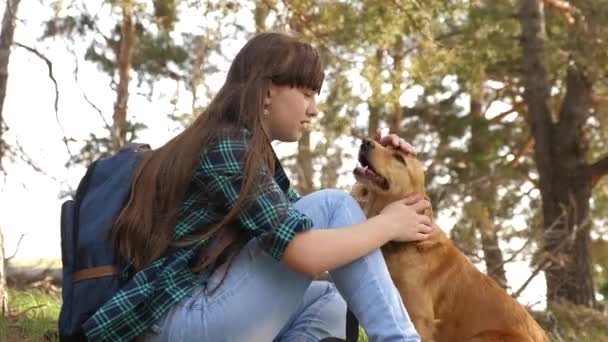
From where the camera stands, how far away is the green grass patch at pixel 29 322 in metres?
4.33

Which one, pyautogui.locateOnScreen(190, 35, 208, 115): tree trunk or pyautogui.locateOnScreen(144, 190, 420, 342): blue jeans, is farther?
pyautogui.locateOnScreen(190, 35, 208, 115): tree trunk

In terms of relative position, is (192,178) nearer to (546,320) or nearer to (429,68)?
(546,320)

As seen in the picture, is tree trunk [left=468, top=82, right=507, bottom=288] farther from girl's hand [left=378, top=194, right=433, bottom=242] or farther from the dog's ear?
girl's hand [left=378, top=194, right=433, bottom=242]

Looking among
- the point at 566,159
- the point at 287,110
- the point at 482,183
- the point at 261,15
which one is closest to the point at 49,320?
the point at 287,110

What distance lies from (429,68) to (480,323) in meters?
6.55

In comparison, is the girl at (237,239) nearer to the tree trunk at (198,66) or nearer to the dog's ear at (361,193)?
the dog's ear at (361,193)

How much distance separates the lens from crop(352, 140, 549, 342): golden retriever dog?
3910 mm

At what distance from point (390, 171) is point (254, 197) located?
128 centimetres

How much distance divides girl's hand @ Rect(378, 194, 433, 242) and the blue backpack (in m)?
0.89

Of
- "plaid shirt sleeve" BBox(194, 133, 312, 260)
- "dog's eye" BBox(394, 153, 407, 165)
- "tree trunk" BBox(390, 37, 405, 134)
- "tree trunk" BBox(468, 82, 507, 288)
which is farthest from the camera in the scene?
"tree trunk" BBox(468, 82, 507, 288)

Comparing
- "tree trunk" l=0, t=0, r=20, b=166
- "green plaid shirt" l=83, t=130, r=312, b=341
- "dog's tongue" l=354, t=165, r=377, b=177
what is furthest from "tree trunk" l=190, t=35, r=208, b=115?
"green plaid shirt" l=83, t=130, r=312, b=341

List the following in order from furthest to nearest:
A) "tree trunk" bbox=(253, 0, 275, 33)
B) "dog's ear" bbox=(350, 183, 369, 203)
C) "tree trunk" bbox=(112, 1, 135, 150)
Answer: "tree trunk" bbox=(112, 1, 135, 150) → "tree trunk" bbox=(253, 0, 275, 33) → "dog's ear" bbox=(350, 183, 369, 203)

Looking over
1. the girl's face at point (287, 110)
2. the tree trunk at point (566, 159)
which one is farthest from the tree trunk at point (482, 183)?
the girl's face at point (287, 110)

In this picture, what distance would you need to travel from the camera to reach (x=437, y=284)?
402 centimetres
